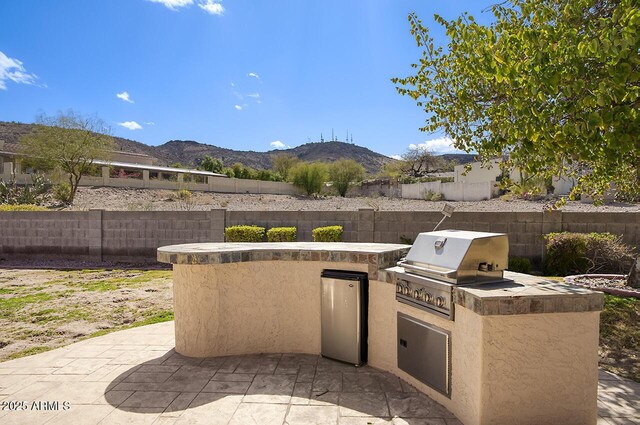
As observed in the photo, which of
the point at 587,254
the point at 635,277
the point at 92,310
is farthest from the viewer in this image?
the point at 587,254

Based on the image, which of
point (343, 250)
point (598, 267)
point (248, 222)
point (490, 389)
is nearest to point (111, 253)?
point (248, 222)

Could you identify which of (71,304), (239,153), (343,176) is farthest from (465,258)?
(239,153)

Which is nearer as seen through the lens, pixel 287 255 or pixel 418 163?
pixel 287 255

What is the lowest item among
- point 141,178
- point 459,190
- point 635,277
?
point 635,277

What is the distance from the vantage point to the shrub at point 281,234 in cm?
1001

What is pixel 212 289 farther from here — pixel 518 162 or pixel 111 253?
pixel 111 253

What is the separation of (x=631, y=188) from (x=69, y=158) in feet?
88.2

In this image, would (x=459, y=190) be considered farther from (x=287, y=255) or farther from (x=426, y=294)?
(x=426, y=294)

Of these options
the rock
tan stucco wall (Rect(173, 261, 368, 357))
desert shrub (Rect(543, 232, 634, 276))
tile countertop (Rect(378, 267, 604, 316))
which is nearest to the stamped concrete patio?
tan stucco wall (Rect(173, 261, 368, 357))

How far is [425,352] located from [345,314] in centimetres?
90

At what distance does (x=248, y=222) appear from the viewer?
10.8 meters

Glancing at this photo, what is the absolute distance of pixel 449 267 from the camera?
275cm

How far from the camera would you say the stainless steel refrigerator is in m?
3.56

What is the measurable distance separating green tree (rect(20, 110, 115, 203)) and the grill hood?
976 inches
